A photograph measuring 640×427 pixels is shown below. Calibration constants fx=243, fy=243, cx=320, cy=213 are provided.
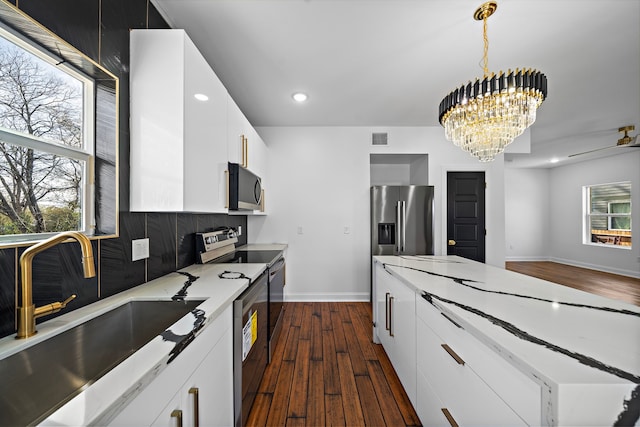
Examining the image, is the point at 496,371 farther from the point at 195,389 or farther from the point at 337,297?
the point at 337,297

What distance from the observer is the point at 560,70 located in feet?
7.43

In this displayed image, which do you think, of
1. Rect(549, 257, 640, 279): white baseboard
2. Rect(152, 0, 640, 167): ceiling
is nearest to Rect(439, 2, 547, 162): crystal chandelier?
Rect(152, 0, 640, 167): ceiling

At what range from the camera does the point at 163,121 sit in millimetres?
1311

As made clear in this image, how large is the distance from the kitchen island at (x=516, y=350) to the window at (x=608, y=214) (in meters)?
6.40

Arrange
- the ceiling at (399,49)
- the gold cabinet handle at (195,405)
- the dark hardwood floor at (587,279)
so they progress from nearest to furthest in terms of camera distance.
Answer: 1. the gold cabinet handle at (195,405)
2. the ceiling at (399,49)
3. the dark hardwood floor at (587,279)

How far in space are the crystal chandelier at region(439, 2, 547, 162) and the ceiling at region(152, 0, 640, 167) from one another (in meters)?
0.31

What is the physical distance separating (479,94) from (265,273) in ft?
6.56

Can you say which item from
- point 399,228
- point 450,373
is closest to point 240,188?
point 450,373

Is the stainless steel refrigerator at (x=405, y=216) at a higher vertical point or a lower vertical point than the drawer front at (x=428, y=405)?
higher

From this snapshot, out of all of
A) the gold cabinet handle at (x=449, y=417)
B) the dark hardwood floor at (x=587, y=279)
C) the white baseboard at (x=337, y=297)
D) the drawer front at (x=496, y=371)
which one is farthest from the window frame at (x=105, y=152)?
the dark hardwood floor at (x=587, y=279)

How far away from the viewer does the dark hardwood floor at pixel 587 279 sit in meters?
4.11

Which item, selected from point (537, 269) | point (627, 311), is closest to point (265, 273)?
point (627, 311)

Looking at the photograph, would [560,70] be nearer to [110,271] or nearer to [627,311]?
[627,311]

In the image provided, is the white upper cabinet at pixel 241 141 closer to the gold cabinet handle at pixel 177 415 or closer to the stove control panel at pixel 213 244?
the stove control panel at pixel 213 244
